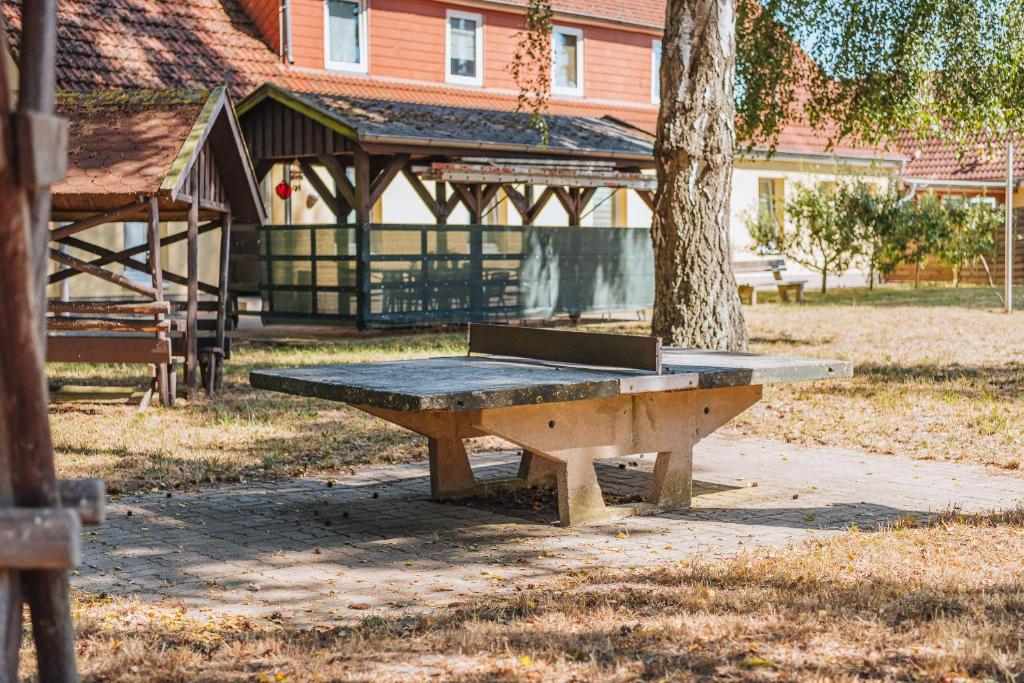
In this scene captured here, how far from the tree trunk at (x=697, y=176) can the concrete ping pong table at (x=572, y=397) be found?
478cm

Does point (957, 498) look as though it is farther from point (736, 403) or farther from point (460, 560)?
point (460, 560)

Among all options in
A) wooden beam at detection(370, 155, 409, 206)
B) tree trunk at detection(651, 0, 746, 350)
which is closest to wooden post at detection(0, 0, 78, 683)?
tree trunk at detection(651, 0, 746, 350)

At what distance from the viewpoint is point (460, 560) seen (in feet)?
19.9

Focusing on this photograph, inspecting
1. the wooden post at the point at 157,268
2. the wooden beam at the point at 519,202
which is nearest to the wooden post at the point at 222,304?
the wooden post at the point at 157,268

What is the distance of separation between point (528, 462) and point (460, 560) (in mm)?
1950

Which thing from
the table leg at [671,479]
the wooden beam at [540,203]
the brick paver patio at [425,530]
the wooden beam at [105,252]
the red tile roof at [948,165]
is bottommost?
the brick paver patio at [425,530]

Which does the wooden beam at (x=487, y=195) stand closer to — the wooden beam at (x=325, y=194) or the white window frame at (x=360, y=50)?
the wooden beam at (x=325, y=194)

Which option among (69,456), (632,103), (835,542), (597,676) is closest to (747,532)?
(835,542)

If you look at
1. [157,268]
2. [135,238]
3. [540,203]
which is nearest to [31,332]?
[157,268]

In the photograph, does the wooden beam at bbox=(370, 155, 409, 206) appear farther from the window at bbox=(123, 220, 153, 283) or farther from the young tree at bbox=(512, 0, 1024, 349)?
the window at bbox=(123, 220, 153, 283)

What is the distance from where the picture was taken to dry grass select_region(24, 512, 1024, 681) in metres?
4.18

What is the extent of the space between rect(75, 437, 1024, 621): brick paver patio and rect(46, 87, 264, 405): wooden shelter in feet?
12.0

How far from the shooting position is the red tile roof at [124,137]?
36.4 ft

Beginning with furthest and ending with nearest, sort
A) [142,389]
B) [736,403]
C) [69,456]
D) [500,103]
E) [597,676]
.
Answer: [500,103], [142,389], [69,456], [736,403], [597,676]
